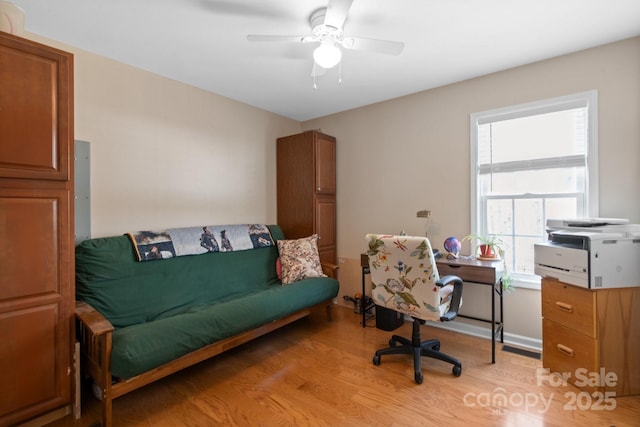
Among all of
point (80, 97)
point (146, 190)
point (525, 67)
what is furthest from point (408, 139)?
point (80, 97)

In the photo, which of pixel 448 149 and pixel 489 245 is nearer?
pixel 489 245

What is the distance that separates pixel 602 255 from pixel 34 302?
337 cm

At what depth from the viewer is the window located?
239 cm

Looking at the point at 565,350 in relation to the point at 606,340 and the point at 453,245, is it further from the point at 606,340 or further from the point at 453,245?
the point at 453,245

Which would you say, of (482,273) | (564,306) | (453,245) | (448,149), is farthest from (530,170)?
(564,306)

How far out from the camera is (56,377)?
5.58 feet

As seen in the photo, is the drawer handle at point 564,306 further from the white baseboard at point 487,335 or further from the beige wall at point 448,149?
the white baseboard at point 487,335

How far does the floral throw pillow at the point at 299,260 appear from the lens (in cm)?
307

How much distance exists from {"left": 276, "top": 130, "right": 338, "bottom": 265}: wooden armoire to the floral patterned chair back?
4.66ft

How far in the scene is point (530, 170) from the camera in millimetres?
2646

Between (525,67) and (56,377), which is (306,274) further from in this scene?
(525,67)

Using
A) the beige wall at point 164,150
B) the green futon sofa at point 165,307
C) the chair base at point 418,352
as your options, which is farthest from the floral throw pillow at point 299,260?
the chair base at point 418,352

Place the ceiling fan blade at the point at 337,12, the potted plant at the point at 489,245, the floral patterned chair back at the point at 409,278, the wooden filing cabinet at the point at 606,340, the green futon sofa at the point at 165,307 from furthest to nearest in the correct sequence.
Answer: the potted plant at the point at 489,245, the floral patterned chair back at the point at 409,278, the wooden filing cabinet at the point at 606,340, the green futon sofa at the point at 165,307, the ceiling fan blade at the point at 337,12

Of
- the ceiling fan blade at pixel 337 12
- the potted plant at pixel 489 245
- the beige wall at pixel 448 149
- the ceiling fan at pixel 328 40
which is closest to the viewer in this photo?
the ceiling fan blade at pixel 337 12
